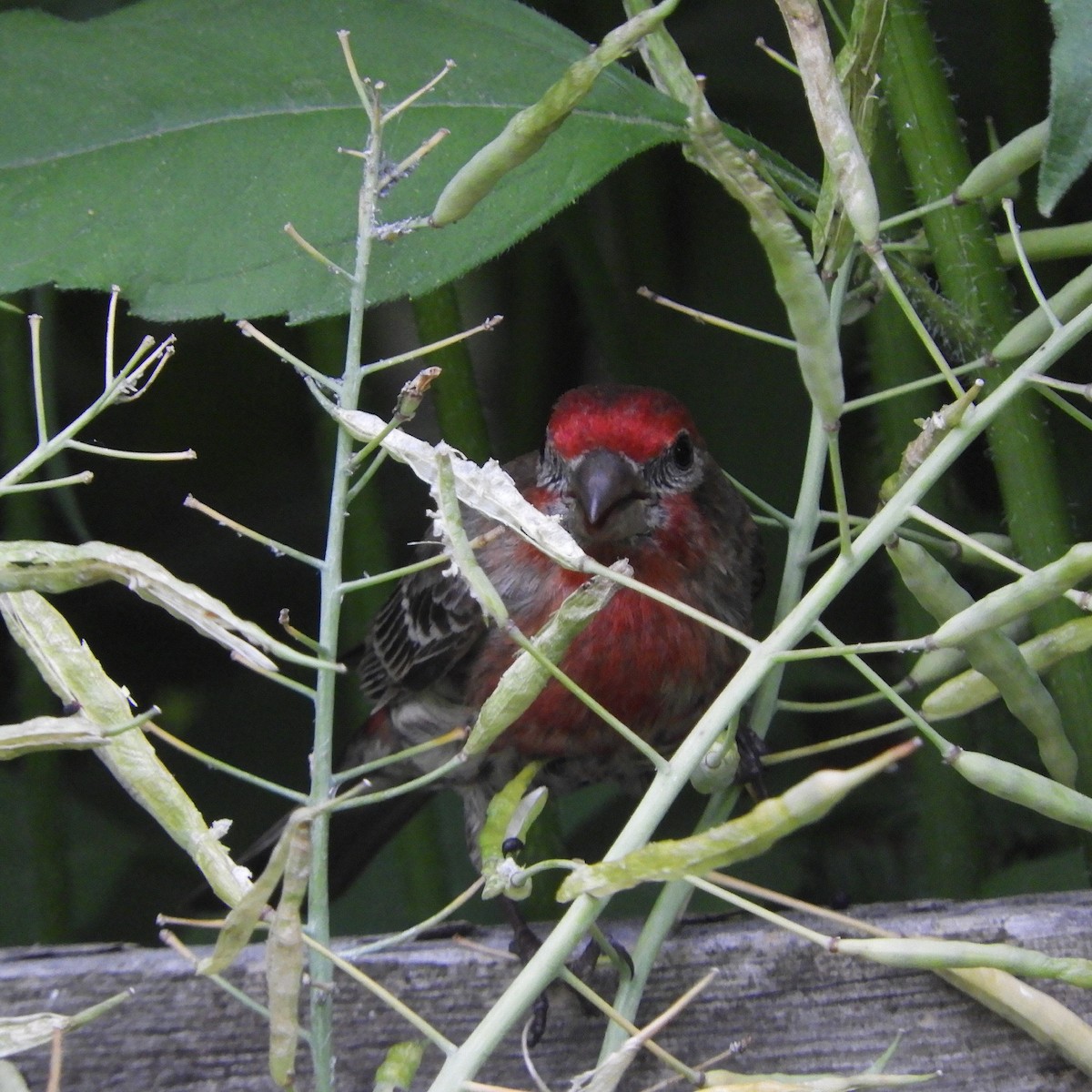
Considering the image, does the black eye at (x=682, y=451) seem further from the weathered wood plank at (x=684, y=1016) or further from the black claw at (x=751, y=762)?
the weathered wood plank at (x=684, y=1016)

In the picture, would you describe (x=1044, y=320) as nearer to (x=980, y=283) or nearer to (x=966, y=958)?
(x=980, y=283)

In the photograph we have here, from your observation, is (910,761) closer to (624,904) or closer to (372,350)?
(624,904)

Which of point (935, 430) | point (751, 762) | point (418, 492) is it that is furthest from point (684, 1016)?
point (418, 492)

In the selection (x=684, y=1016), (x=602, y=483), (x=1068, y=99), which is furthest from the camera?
(x=602, y=483)

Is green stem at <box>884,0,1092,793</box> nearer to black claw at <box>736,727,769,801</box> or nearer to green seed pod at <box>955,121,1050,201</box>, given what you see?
green seed pod at <box>955,121,1050,201</box>

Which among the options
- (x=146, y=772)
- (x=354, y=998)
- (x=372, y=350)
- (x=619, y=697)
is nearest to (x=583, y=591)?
(x=146, y=772)

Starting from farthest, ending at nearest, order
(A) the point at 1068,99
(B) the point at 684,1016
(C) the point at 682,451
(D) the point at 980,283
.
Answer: (C) the point at 682,451
(D) the point at 980,283
(B) the point at 684,1016
(A) the point at 1068,99

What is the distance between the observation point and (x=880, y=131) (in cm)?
159

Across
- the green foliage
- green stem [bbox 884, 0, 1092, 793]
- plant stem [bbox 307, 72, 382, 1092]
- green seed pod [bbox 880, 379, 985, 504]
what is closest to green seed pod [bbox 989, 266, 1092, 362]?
the green foliage

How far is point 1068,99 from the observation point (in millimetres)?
987

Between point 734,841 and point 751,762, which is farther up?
point 734,841

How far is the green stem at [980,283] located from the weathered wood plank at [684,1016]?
270 millimetres

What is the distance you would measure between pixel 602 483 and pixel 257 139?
0.48 metres

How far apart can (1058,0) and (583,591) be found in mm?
520
